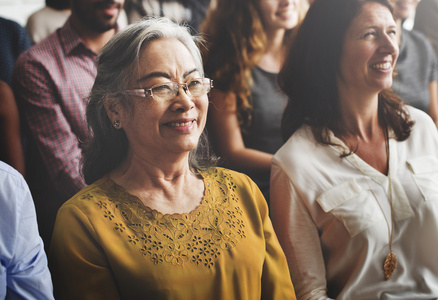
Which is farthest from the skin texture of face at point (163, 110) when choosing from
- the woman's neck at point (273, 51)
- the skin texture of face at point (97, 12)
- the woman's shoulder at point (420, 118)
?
the woman's shoulder at point (420, 118)

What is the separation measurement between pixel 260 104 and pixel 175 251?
61cm

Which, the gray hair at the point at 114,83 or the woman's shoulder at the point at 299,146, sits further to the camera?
the woman's shoulder at the point at 299,146

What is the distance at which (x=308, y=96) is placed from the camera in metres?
1.43

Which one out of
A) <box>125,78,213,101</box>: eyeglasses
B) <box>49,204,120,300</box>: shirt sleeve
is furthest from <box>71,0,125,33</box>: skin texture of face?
<box>49,204,120,300</box>: shirt sleeve

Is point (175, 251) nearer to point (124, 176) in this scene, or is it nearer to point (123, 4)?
point (124, 176)

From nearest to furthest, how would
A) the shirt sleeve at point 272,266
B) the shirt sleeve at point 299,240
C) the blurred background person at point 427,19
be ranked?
1. the shirt sleeve at point 272,266
2. the shirt sleeve at point 299,240
3. the blurred background person at point 427,19

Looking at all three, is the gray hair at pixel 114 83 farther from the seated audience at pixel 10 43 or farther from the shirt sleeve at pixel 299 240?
the shirt sleeve at pixel 299 240

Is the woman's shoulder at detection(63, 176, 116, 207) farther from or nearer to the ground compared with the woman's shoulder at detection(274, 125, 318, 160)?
nearer to the ground

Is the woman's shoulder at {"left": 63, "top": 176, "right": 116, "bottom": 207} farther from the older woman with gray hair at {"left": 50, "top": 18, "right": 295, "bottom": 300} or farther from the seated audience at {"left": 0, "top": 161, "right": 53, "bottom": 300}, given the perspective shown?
the seated audience at {"left": 0, "top": 161, "right": 53, "bottom": 300}

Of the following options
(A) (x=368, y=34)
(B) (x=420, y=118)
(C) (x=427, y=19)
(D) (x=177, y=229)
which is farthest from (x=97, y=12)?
(C) (x=427, y=19)

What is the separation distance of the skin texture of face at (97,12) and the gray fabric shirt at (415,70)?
869 mm

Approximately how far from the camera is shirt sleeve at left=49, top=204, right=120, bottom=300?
102cm

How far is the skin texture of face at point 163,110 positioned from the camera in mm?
1075

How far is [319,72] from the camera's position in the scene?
1.42m
